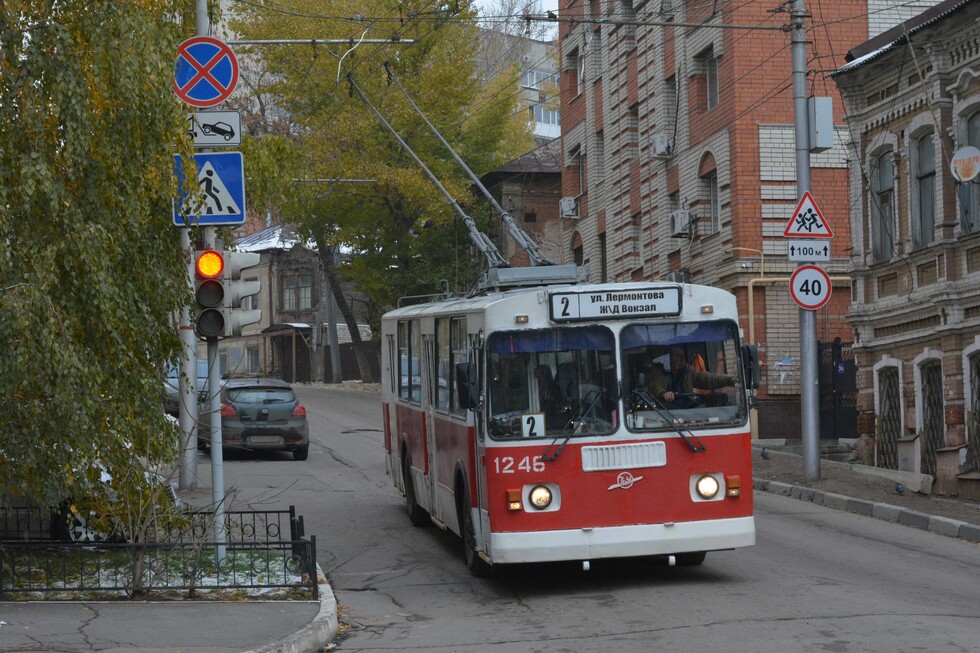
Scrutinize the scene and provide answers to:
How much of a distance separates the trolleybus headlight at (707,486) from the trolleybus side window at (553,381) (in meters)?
0.88

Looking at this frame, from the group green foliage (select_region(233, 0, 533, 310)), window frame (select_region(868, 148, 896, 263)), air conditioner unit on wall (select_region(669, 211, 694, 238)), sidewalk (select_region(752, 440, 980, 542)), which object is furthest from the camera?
green foliage (select_region(233, 0, 533, 310))

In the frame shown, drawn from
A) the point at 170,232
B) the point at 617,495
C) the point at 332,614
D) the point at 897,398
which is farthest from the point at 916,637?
the point at 897,398

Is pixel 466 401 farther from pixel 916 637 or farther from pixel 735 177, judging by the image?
pixel 735 177

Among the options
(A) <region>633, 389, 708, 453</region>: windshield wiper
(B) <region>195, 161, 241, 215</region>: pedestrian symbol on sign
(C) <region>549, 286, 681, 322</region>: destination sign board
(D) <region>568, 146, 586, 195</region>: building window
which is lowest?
(A) <region>633, 389, 708, 453</region>: windshield wiper

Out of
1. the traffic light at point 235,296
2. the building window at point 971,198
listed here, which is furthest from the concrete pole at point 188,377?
the building window at point 971,198

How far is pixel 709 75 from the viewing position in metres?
32.8

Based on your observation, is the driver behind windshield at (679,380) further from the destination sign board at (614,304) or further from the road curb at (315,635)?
the road curb at (315,635)

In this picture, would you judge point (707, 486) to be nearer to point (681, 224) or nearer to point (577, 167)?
point (681, 224)

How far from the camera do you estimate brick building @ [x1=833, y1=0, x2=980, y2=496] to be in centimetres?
2088

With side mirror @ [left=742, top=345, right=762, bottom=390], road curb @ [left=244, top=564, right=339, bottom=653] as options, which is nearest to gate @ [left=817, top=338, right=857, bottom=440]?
side mirror @ [left=742, top=345, right=762, bottom=390]

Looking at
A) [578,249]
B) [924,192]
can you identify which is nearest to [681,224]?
[924,192]

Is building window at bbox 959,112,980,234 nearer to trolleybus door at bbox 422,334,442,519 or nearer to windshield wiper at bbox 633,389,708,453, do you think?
trolleybus door at bbox 422,334,442,519

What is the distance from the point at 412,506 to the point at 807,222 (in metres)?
7.27

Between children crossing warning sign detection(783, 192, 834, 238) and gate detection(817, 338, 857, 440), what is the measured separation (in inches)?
394
